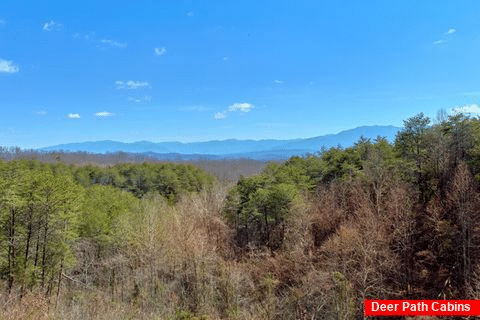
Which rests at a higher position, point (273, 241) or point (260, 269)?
point (273, 241)

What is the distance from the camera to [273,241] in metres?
35.4

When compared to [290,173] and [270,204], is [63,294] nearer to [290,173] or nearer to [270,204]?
[270,204]

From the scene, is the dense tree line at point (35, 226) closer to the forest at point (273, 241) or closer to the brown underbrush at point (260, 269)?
the forest at point (273, 241)

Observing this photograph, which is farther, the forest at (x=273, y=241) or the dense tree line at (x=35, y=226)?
the dense tree line at (x=35, y=226)

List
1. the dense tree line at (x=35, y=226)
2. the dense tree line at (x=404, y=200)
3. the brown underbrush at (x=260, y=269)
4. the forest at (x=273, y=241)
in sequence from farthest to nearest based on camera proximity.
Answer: the dense tree line at (x=404, y=200), the dense tree line at (x=35, y=226), the forest at (x=273, y=241), the brown underbrush at (x=260, y=269)

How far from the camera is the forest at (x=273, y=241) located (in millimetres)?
20062

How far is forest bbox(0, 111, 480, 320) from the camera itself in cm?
2006

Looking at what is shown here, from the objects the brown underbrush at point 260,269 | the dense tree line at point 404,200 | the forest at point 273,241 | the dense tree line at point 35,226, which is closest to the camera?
the brown underbrush at point 260,269

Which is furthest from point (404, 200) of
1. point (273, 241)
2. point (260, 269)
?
point (273, 241)

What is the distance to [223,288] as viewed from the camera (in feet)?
71.3

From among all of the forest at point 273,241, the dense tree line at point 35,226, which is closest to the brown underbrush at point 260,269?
the forest at point 273,241

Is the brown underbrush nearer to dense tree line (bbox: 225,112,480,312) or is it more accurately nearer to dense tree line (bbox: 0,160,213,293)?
dense tree line (bbox: 225,112,480,312)

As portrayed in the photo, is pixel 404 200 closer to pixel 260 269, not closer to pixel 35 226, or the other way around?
pixel 260 269

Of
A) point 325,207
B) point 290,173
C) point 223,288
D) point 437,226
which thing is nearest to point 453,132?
point 437,226
